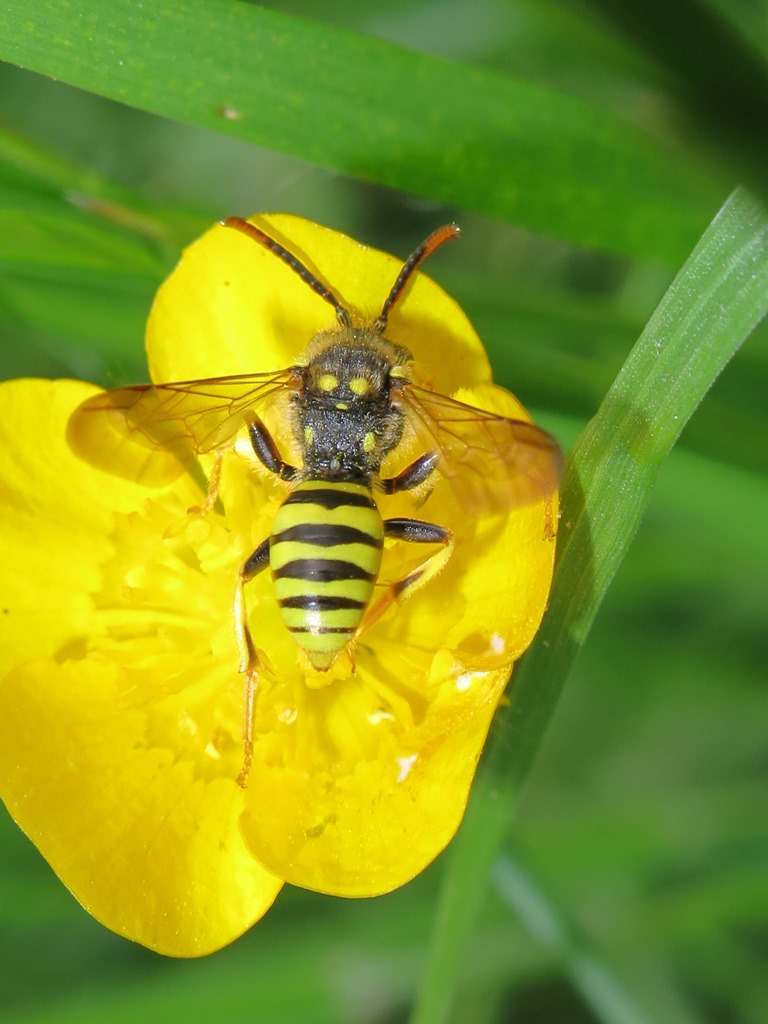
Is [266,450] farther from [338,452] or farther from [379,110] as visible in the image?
[379,110]

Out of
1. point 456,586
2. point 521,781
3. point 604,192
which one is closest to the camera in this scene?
point 521,781

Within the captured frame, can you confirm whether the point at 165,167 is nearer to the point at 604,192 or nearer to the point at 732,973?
the point at 604,192

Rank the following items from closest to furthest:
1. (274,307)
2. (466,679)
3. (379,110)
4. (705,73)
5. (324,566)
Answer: (705,73), (324,566), (466,679), (379,110), (274,307)

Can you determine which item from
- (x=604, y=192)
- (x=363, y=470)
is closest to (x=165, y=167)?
(x=604, y=192)

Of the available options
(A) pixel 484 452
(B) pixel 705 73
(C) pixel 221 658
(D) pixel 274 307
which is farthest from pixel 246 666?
(B) pixel 705 73

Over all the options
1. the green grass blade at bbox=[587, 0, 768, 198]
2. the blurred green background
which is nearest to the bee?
the blurred green background

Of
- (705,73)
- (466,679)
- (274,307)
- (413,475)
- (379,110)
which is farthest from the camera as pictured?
(274,307)

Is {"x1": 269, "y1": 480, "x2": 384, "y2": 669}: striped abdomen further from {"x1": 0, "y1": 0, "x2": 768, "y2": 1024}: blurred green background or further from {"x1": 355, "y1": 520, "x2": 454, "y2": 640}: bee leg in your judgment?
{"x1": 0, "y1": 0, "x2": 768, "y2": 1024}: blurred green background
